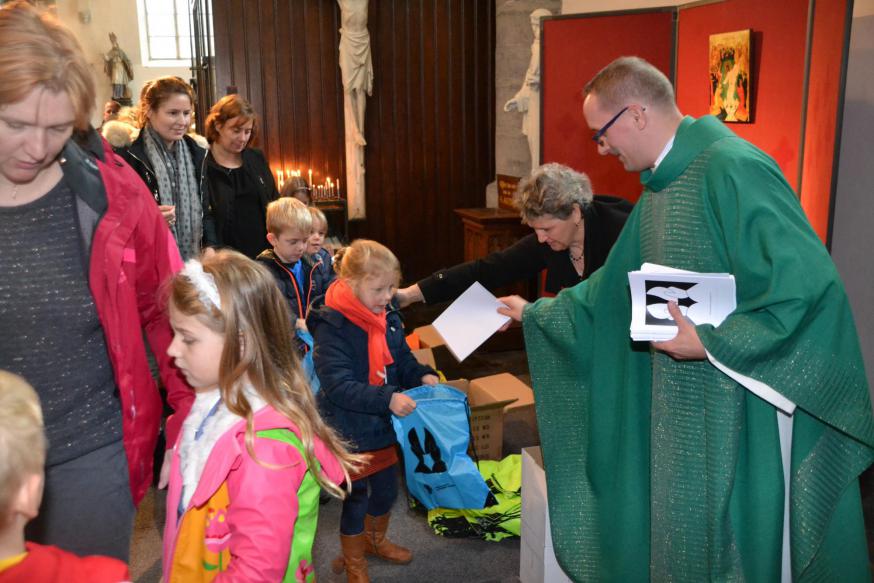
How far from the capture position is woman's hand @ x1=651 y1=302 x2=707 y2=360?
215cm

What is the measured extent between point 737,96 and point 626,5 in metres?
1.95

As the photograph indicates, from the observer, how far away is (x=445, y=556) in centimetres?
345

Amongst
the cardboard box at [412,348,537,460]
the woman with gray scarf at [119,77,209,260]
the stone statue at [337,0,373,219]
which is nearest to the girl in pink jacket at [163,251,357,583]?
the woman with gray scarf at [119,77,209,260]

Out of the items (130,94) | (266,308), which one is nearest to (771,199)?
(266,308)

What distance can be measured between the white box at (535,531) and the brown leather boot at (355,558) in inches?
23.4

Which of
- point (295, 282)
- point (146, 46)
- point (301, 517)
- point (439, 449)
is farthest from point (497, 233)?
point (146, 46)

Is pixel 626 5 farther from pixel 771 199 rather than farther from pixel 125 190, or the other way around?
pixel 125 190

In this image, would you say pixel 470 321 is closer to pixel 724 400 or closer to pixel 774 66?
pixel 724 400

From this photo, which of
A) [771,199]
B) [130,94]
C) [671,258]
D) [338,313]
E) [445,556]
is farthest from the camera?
[130,94]

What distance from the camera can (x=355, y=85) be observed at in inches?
307

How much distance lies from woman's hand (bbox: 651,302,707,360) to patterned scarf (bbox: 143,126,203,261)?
2346 millimetres

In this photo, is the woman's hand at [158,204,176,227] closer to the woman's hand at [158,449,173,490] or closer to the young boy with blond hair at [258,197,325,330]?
the young boy with blond hair at [258,197,325,330]

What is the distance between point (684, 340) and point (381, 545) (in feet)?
5.71

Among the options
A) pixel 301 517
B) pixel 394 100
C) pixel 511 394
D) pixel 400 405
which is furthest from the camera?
pixel 394 100
